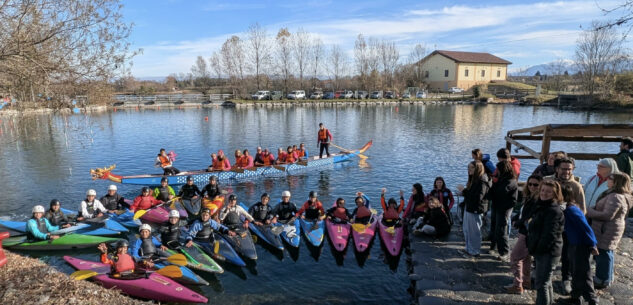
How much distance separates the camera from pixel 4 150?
2539 centimetres

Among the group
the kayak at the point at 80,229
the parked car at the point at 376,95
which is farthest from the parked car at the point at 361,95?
the kayak at the point at 80,229

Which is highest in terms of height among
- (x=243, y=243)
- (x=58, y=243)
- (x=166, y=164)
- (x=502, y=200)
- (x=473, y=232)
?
(x=502, y=200)

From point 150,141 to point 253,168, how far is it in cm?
1623

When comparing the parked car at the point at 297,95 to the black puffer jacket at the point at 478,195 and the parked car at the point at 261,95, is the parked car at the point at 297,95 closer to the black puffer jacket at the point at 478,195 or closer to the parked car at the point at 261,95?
the parked car at the point at 261,95

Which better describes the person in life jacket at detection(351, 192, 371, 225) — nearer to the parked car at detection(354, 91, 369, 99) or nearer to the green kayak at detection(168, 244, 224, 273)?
the green kayak at detection(168, 244, 224, 273)

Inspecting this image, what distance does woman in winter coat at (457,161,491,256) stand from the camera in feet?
26.2

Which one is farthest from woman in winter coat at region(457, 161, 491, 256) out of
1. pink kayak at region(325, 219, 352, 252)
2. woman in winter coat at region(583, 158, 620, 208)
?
pink kayak at region(325, 219, 352, 252)

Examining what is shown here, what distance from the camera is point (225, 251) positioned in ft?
32.8

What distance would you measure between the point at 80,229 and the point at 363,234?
8.87 metres

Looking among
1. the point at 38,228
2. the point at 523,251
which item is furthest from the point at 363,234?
the point at 38,228

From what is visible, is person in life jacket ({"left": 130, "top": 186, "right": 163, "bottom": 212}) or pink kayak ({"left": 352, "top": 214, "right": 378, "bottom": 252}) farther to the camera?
person in life jacket ({"left": 130, "top": 186, "right": 163, "bottom": 212})

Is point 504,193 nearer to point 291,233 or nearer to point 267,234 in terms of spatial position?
point 291,233

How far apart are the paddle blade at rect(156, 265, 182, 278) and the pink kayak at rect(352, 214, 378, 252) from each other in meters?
4.66

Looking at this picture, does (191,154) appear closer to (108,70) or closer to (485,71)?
(108,70)
